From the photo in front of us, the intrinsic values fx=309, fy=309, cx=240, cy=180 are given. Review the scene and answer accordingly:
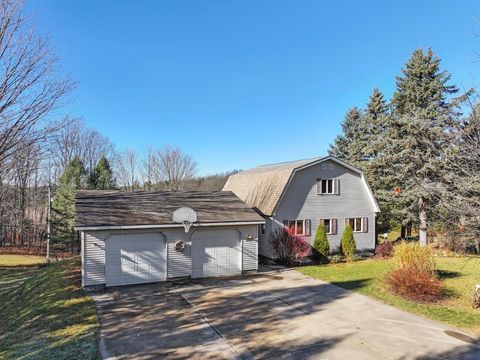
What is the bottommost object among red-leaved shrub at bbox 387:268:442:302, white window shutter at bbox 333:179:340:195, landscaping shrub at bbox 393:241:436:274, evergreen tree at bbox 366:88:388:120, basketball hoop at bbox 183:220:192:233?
red-leaved shrub at bbox 387:268:442:302

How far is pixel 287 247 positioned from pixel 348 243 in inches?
170

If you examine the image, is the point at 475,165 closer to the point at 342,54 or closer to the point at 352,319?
the point at 352,319

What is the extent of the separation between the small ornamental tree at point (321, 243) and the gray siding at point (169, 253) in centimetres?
474

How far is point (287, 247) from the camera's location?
16.8m

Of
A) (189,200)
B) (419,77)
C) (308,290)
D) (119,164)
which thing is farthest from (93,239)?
(119,164)

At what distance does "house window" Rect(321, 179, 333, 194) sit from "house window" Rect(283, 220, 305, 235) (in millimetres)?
2419

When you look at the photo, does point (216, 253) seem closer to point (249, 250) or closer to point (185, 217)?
point (249, 250)

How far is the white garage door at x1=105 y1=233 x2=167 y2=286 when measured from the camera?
1235cm

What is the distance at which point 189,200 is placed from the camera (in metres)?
16.0

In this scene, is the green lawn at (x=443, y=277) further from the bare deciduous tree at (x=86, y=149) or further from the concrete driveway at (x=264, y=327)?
the bare deciduous tree at (x=86, y=149)

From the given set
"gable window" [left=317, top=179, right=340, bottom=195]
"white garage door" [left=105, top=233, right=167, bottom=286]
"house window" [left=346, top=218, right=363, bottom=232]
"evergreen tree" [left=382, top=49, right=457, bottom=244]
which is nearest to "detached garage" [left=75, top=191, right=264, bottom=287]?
"white garage door" [left=105, top=233, right=167, bottom=286]

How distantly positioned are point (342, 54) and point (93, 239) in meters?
15.5

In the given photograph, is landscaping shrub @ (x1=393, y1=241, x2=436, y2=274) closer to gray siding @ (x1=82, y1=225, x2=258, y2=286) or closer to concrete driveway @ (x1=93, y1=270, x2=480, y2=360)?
concrete driveway @ (x1=93, y1=270, x2=480, y2=360)

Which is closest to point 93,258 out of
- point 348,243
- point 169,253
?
point 169,253
